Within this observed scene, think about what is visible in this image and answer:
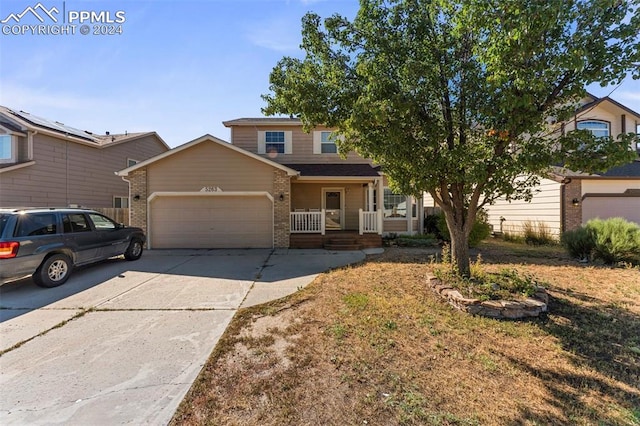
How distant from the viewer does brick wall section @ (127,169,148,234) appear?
11.7m

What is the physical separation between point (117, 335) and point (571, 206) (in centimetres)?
1541

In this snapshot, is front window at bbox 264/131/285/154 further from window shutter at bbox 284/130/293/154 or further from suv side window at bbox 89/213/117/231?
suv side window at bbox 89/213/117/231

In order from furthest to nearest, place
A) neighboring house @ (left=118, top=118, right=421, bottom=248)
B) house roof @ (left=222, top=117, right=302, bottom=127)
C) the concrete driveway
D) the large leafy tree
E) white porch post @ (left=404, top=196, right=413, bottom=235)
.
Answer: house roof @ (left=222, top=117, right=302, bottom=127), white porch post @ (left=404, top=196, right=413, bottom=235), neighboring house @ (left=118, top=118, right=421, bottom=248), the large leafy tree, the concrete driveway

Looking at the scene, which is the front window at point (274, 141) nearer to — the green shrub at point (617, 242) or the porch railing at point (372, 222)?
the porch railing at point (372, 222)

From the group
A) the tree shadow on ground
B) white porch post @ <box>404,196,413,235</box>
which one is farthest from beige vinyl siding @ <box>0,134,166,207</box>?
the tree shadow on ground

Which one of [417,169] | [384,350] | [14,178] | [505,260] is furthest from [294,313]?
[14,178]

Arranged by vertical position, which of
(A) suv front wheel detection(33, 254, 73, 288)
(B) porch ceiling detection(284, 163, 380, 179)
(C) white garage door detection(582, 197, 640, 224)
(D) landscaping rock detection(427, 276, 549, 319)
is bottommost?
(D) landscaping rock detection(427, 276, 549, 319)

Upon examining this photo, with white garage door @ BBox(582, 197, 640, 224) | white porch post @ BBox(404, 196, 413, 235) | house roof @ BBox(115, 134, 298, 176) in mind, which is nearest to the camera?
house roof @ BBox(115, 134, 298, 176)

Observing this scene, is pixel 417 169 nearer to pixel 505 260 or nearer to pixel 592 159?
pixel 592 159

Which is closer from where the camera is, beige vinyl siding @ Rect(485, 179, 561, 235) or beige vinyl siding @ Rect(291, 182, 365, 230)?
beige vinyl siding @ Rect(485, 179, 561, 235)

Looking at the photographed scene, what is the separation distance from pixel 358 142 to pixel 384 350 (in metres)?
3.70

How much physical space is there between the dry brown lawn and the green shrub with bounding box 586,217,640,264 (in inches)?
119

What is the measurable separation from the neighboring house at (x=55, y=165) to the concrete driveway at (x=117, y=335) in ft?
26.9

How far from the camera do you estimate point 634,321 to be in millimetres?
4605
